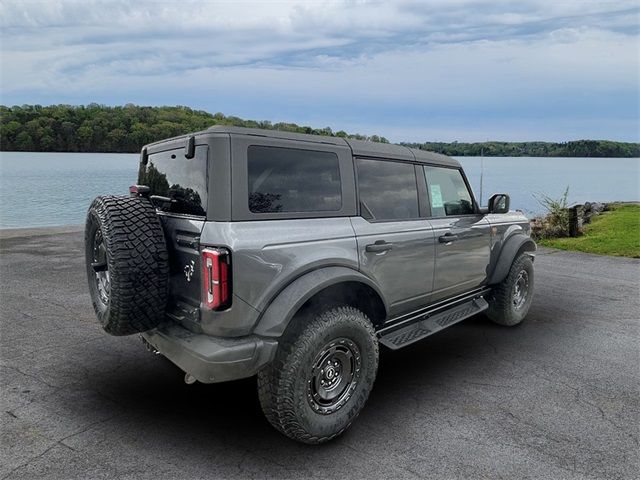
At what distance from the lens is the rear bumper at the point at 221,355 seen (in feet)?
8.17

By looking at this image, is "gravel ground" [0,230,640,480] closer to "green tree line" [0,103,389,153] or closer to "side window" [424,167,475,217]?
"side window" [424,167,475,217]

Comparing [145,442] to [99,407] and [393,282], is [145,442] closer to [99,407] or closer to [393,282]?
[99,407]

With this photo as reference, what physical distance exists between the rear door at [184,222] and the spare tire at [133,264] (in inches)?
3.7

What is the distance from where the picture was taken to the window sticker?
4120 millimetres

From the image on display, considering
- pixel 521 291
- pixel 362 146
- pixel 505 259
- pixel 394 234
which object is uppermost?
pixel 362 146

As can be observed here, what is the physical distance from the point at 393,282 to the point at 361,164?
0.96 m

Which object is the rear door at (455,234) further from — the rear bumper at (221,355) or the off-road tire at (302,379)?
the rear bumper at (221,355)

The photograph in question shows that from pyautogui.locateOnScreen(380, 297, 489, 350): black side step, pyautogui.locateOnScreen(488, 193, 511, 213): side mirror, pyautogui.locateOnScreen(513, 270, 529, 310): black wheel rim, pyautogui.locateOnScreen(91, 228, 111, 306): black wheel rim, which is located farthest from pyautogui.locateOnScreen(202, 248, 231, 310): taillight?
pyautogui.locateOnScreen(513, 270, 529, 310): black wheel rim

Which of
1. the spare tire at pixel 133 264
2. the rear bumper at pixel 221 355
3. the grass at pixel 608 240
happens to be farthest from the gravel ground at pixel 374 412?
the grass at pixel 608 240

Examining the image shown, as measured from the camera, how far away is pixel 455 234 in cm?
411

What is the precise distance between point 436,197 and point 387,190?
75cm

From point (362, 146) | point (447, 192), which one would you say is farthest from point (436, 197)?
point (362, 146)

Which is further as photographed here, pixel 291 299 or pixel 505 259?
pixel 505 259

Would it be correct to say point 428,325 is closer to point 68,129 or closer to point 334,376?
point 334,376
